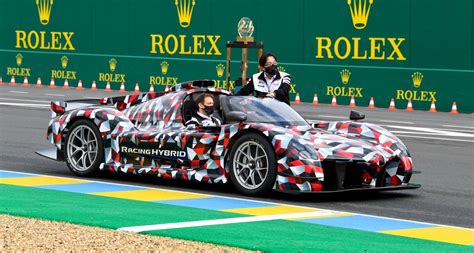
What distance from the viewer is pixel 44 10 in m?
38.9

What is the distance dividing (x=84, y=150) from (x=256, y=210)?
316 cm

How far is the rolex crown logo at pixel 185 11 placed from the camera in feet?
116

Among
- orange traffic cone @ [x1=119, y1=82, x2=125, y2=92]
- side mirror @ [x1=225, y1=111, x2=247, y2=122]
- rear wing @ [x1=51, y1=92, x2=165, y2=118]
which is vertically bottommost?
side mirror @ [x1=225, y1=111, x2=247, y2=122]

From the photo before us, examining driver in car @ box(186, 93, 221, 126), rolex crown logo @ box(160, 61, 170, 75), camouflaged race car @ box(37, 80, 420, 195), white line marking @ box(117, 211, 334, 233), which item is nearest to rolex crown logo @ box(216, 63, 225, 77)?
rolex crown logo @ box(160, 61, 170, 75)

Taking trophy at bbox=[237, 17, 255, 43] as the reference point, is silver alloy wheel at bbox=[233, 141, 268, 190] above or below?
below

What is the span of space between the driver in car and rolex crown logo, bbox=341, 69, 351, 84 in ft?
55.8

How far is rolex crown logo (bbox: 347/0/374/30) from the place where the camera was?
31191mm

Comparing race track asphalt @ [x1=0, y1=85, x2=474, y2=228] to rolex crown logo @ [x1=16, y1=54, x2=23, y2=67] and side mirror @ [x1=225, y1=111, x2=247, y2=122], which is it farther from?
rolex crown logo @ [x1=16, y1=54, x2=23, y2=67]

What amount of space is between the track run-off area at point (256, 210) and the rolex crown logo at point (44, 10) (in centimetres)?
2241

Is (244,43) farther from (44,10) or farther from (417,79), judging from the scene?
(44,10)

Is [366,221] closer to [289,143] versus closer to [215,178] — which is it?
[289,143]

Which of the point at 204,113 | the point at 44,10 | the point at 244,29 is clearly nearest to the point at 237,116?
the point at 204,113

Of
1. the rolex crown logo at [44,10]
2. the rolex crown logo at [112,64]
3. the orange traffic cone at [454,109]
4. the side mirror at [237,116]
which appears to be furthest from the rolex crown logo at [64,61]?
the side mirror at [237,116]

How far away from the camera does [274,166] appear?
1222 centimetres
